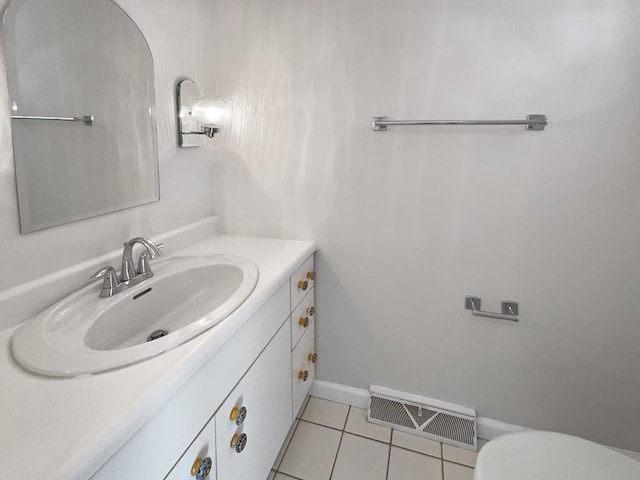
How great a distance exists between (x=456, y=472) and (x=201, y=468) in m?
1.04

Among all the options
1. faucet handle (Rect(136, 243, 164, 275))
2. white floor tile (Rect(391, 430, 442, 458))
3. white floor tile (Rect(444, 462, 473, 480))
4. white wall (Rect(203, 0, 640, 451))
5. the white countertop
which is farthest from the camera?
white floor tile (Rect(391, 430, 442, 458))

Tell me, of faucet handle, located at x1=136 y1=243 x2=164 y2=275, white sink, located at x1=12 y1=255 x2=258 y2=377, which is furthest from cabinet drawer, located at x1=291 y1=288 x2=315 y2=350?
faucet handle, located at x1=136 y1=243 x2=164 y2=275

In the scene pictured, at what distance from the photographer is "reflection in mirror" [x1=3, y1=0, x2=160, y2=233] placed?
875 mm

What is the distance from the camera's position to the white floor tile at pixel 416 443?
1444mm

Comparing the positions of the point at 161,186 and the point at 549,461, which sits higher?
the point at 161,186

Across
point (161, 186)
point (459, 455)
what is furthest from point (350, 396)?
point (161, 186)

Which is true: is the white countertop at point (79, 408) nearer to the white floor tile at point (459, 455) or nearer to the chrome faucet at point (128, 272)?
the chrome faucet at point (128, 272)

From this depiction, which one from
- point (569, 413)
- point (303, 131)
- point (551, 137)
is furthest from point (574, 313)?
point (303, 131)

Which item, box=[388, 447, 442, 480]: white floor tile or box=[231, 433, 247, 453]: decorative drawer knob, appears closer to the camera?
box=[231, 433, 247, 453]: decorative drawer knob

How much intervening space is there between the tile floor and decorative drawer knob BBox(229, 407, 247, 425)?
542 mm

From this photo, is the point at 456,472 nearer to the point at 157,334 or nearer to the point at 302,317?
→ the point at 302,317

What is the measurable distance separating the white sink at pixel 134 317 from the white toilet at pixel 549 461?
0.78 m

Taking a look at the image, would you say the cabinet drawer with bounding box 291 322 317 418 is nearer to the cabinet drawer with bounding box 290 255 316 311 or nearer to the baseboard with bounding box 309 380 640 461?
the baseboard with bounding box 309 380 640 461

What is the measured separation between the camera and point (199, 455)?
78 cm
